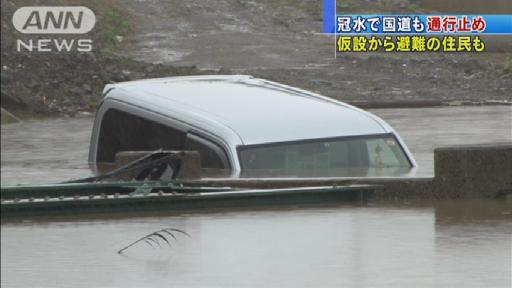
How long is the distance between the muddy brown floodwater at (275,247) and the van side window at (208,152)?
1.02 meters

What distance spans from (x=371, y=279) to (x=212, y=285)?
2.05 ft

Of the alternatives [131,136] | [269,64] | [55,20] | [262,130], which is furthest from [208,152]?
[269,64]

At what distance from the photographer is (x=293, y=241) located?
22.5 feet

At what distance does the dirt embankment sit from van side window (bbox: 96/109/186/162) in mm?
5796

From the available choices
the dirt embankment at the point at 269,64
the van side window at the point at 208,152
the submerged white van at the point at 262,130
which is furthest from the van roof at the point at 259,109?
the dirt embankment at the point at 269,64

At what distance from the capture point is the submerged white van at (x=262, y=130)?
952 cm

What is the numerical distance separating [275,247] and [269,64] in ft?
62.8

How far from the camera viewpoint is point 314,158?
31.5 feet

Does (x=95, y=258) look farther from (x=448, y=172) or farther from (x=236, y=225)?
(x=448, y=172)

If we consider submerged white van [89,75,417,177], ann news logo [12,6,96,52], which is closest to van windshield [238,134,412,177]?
submerged white van [89,75,417,177]

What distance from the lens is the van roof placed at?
968 centimetres

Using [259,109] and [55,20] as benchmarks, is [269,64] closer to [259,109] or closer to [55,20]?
[259,109]

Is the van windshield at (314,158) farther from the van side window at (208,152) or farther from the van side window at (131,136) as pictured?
the van side window at (131,136)

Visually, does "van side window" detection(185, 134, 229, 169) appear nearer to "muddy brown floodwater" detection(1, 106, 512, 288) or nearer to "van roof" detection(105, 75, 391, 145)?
"van roof" detection(105, 75, 391, 145)
